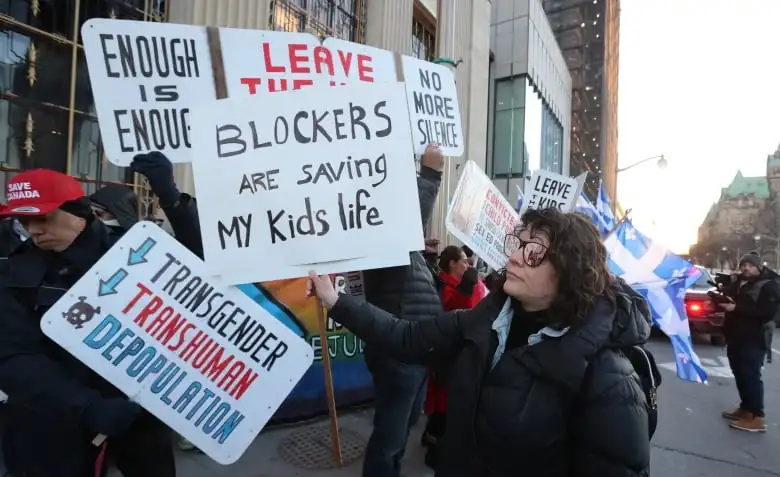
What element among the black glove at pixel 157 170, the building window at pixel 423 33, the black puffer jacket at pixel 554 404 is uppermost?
the building window at pixel 423 33

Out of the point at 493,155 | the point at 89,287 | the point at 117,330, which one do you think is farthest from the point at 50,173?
the point at 493,155

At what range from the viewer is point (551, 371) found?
1.43 meters

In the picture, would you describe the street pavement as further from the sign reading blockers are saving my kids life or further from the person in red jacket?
the sign reading blockers are saving my kids life

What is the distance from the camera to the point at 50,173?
1948 millimetres

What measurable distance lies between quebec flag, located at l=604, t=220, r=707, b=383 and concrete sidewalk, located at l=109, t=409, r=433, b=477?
265 centimetres

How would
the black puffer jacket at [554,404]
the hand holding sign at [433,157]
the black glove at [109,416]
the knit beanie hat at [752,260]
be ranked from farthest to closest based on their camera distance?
1. the knit beanie hat at [752,260]
2. the hand holding sign at [433,157]
3. the black glove at [109,416]
4. the black puffer jacket at [554,404]

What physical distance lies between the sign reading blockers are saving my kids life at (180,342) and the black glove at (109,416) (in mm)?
56

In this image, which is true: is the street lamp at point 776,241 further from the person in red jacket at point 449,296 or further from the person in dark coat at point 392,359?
the person in dark coat at point 392,359

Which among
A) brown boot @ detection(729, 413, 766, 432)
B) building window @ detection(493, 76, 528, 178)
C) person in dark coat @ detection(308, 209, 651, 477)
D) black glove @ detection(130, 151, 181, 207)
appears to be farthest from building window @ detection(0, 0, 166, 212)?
building window @ detection(493, 76, 528, 178)

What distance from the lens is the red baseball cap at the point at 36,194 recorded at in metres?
1.88

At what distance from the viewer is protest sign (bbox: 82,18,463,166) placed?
2.29m

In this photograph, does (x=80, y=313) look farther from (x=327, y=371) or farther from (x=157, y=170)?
(x=327, y=371)

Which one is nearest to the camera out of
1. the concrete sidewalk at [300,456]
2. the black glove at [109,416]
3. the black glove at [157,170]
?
the black glove at [109,416]

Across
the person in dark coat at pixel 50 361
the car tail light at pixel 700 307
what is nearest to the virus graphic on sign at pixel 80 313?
the person in dark coat at pixel 50 361
